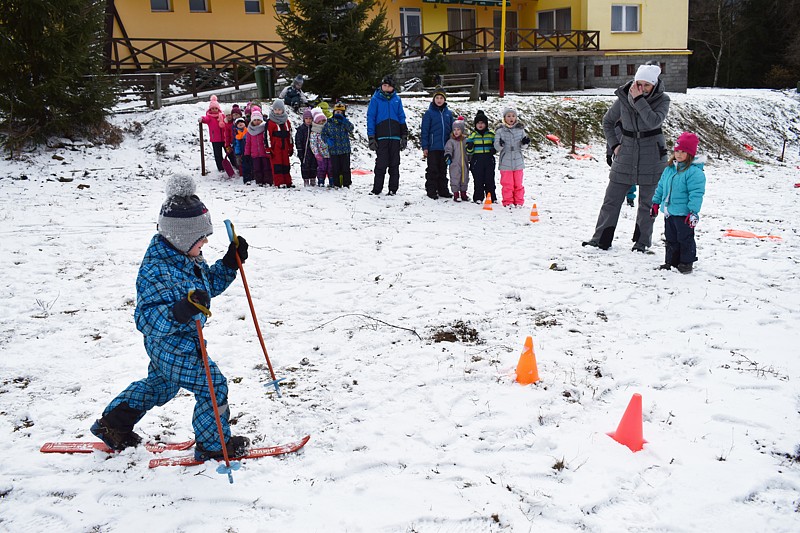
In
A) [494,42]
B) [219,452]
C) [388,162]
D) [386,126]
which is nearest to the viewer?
[219,452]

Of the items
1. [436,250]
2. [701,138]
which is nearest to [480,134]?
[436,250]

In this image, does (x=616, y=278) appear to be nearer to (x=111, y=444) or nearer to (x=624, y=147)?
(x=624, y=147)

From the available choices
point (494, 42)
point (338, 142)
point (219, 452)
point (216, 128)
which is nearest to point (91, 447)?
point (219, 452)

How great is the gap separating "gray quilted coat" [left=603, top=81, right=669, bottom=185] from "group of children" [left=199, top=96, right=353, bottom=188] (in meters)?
5.65

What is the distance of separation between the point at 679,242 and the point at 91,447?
6.27m

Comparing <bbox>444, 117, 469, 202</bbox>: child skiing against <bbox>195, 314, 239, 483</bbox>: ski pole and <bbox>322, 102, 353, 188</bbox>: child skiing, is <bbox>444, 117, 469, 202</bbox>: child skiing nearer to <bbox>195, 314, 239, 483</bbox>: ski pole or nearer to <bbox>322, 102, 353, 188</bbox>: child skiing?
<bbox>322, 102, 353, 188</bbox>: child skiing

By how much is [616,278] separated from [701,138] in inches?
703

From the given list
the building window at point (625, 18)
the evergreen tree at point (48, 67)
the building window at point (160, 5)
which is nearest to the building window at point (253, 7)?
the building window at point (160, 5)

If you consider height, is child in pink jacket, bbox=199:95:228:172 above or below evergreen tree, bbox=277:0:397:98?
below

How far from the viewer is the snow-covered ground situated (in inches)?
125

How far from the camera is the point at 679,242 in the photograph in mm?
6715

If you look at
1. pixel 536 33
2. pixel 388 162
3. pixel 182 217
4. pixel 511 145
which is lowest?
pixel 182 217

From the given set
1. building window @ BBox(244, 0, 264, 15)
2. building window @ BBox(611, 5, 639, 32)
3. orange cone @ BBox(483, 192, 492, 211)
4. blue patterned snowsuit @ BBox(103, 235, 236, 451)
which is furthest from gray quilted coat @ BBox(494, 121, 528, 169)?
building window @ BBox(611, 5, 639, 32)

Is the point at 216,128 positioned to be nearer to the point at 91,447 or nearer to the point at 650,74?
the point at 650,74
